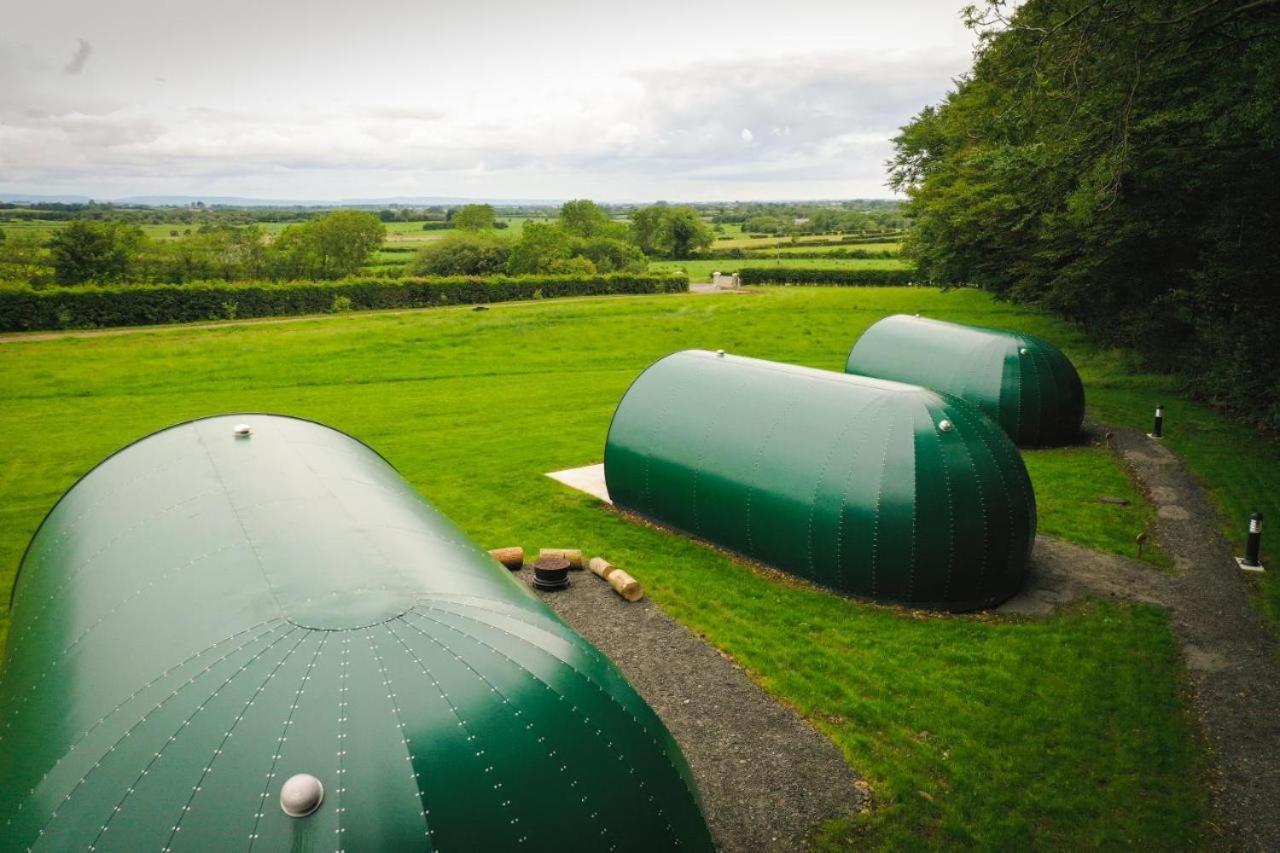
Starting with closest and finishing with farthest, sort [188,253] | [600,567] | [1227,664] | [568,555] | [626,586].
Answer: [1227,664], [626,586], [600,567], [568,555], [188,253]

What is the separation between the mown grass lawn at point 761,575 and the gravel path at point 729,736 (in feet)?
1.16

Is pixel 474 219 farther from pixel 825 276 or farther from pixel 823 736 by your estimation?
pixel 823 736

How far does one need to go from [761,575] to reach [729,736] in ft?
17.2

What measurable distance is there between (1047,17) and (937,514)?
10.5m

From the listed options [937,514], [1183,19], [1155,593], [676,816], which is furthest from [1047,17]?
[676,816]

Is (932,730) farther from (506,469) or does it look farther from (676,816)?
(506,469)

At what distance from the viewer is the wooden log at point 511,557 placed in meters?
15.3

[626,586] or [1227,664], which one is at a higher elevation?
[626,586]

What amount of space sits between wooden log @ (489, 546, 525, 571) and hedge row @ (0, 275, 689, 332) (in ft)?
144

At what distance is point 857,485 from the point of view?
1361 centimetres

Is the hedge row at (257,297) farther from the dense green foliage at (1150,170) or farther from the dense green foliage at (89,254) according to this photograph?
the dense green foliage at (1150,170)

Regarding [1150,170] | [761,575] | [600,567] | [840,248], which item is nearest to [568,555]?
[600,567]

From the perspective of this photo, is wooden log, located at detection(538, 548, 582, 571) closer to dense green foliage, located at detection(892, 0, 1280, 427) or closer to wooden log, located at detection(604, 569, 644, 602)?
wooden log, located at detection(604, 569, 644, 602)

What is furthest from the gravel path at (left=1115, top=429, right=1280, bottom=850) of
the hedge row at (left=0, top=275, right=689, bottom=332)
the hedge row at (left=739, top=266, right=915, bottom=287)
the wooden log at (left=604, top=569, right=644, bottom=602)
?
the hedge row at (left=739, top=266, right=915, bottom=287)
